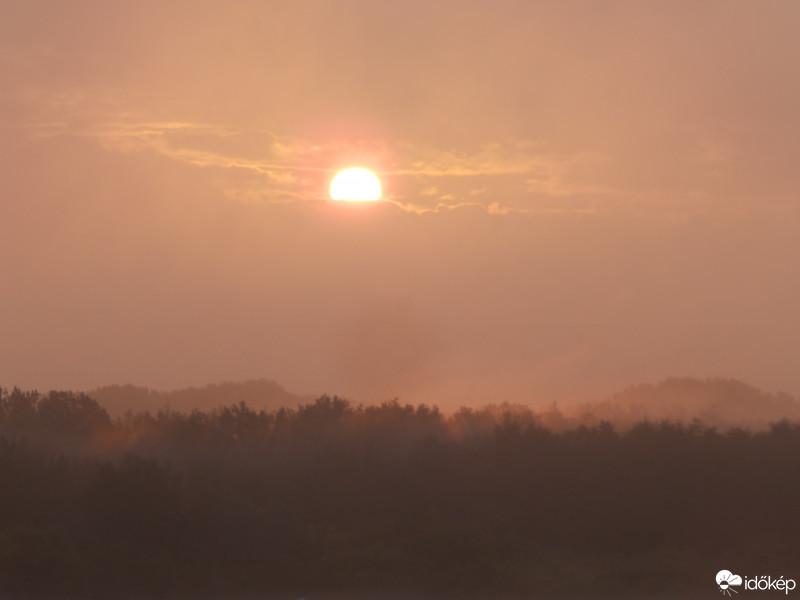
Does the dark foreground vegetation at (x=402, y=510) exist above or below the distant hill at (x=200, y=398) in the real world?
below

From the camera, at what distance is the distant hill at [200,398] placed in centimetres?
3659

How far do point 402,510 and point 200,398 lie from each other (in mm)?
19558

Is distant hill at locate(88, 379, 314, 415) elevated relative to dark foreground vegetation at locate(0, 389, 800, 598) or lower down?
elevated

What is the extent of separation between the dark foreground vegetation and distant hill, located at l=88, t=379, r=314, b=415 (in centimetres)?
553

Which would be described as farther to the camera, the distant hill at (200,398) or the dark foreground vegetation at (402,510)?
the distant hill at (200,398)

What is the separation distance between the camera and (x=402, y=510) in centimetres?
2300

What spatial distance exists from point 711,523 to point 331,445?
1118 centimetres

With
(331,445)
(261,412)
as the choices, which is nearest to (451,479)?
(331,445)

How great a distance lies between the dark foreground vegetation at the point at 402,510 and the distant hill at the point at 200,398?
553 centimetres

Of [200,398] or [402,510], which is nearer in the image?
[402,510]

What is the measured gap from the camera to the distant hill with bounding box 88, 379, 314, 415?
120ft

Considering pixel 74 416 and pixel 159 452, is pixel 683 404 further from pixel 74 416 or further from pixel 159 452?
pixel 74 416

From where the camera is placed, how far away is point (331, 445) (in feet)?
92.1

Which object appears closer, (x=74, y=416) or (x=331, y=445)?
(x=331, y=445)
